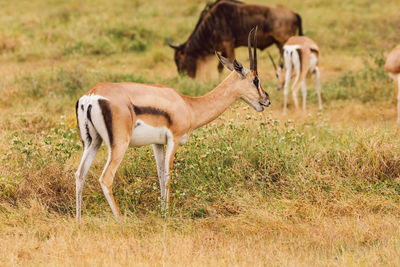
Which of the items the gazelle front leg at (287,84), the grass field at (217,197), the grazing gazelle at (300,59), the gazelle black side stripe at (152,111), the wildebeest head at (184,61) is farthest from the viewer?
the wildebeest head at (184,61)

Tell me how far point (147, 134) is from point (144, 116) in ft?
0.45

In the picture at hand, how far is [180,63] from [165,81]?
1.98m

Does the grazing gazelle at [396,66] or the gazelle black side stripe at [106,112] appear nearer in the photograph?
the gazelle black side stripe at [106,112]

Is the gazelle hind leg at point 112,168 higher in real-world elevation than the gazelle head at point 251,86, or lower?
lower

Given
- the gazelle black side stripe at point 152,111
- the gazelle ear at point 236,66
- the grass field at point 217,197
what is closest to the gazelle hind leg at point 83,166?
the grass field at point 217,197

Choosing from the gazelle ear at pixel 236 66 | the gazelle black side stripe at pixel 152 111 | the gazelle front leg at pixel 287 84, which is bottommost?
the gazelle front leg at pixel 287 84

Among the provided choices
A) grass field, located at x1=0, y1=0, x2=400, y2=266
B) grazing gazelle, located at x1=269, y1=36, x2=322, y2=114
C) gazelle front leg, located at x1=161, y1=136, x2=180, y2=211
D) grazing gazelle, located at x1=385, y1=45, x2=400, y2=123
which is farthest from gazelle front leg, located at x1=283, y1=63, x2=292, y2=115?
gazelle front leg, located at x1=161, y1=136, x2=180, y2=211

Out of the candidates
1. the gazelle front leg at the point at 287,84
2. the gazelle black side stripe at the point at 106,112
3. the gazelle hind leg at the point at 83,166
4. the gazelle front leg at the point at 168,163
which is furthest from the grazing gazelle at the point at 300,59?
the gazelle black side stripe at the point at 106,112

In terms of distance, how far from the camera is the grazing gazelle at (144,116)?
152 inches

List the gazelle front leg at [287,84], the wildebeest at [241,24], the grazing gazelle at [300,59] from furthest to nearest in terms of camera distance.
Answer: the wildebeest at [241,24] < the grazing gazelle at [300,59] < the gazelle front leg at [287,84]

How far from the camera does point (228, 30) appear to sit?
1017cm

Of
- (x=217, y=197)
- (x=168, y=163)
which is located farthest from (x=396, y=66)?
(x=168, y=163)

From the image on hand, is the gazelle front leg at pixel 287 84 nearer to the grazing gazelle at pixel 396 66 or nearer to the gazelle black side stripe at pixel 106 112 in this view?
the grazing gazelle at pixel 396 66

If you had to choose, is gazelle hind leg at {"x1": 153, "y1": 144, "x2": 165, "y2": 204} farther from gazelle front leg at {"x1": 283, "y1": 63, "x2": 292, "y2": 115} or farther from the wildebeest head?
the wildebeest head
